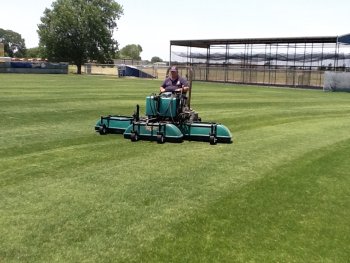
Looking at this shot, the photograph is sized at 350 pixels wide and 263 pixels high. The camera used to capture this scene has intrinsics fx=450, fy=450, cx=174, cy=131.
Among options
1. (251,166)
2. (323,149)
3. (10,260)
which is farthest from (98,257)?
(323,149)

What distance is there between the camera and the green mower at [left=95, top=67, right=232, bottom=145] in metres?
9.56

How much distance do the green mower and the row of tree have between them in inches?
2574

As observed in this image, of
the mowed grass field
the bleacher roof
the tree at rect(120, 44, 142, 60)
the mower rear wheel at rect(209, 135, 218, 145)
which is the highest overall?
the tree at rect(120, 44, 142, 60)

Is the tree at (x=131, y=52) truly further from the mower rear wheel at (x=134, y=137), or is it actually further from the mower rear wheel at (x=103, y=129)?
the mower rear wheel at (x=134, y=137)

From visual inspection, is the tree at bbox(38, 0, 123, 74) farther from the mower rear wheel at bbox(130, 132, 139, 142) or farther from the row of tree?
the mower rear wheel at bbox(130, 132, 139, 142)

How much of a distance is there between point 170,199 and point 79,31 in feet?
245

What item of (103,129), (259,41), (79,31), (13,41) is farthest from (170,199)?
(13,41)

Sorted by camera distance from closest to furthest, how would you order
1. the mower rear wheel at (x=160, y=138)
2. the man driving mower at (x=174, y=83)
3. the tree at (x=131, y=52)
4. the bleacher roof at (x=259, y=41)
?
the mower rear wheel at (x=160, y=138) → the man driving mower at (x=174, y=83) → the bleacher roof at (x=259, y=41) → the tree at (x=131, y=52)

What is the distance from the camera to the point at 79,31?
76500mm

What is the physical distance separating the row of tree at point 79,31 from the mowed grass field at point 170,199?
66715 millimetres

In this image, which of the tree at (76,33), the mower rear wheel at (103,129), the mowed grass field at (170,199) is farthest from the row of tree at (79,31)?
the mowed grass field at (170,199)

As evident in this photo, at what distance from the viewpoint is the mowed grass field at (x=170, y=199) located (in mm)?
4277

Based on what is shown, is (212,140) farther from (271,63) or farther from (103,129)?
(271,63)

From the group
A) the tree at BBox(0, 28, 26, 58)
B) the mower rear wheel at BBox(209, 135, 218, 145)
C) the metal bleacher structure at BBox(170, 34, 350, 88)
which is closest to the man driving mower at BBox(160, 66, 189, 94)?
the mower rear wheel at BBox(209, 135, 218, 145)
